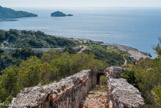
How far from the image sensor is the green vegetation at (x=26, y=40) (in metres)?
58.7

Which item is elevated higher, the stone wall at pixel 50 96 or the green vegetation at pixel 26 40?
the stone wall at pixel 50 96

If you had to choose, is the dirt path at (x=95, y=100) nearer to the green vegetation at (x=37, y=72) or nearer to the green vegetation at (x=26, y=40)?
the green vegetation at (x=37, y=72)

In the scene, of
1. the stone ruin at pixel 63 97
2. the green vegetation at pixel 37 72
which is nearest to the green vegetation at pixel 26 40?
the green vegetation at pixel 37 72

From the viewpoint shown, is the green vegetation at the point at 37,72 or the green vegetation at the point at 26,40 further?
the green vegetation at the point at 26,40

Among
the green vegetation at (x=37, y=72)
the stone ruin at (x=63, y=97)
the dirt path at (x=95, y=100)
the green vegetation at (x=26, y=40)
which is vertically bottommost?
the green vegetation at (x=26, y=40)

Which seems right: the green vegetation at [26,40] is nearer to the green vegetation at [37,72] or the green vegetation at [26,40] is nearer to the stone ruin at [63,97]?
the green vegetation at [37,72]

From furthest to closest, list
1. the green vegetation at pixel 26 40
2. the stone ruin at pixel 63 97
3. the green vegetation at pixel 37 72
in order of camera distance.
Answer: the green vegetation at pixel 26 40, the green vegetation at pixel 37 72, the stone ruin at pixel 63 97

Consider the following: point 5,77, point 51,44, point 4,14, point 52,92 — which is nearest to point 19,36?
point 51,44

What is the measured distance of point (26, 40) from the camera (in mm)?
62000

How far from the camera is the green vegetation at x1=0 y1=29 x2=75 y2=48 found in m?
58.7

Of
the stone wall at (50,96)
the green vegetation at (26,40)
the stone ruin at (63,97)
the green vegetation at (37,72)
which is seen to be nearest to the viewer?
the stone wall at (50,96)

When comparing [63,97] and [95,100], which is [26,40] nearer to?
[95,100]

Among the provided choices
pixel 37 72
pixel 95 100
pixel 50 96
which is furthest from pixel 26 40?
pixel 50 96

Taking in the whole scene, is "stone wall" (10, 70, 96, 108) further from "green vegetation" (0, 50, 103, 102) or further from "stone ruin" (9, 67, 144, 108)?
"green vegetation" (0, 50, 103, 102)
